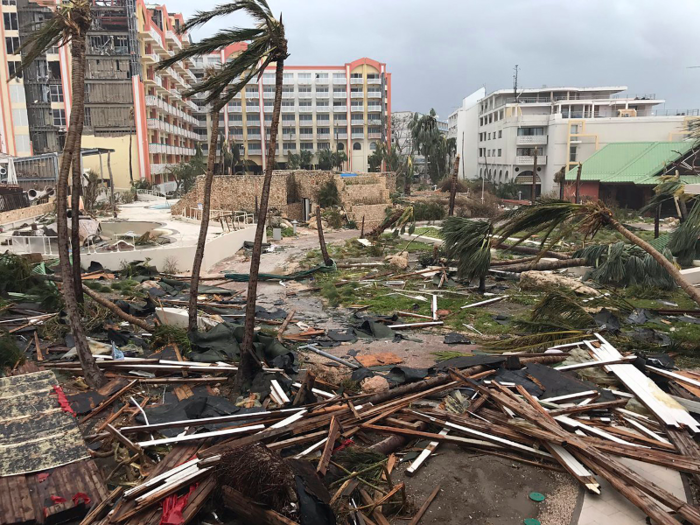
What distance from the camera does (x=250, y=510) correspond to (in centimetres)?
557

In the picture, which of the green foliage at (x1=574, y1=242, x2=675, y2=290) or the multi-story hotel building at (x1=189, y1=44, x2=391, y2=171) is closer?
the green foliage at (x1=574, y1=242, x2=675, y2=290)

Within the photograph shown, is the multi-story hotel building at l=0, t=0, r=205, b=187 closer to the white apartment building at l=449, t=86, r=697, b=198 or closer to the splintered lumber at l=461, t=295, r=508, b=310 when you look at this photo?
the white apartment building at l=449, t=86, r=697, b=198

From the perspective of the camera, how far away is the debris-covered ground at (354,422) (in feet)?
19.6

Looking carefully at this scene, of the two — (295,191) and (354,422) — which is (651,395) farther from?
(295,191)

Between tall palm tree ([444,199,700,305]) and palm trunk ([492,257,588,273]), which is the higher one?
tall palm tree ([444,199,700,305])

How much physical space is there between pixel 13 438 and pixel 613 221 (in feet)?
29.6

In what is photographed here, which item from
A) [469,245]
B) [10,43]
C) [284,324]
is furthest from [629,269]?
[10,43]

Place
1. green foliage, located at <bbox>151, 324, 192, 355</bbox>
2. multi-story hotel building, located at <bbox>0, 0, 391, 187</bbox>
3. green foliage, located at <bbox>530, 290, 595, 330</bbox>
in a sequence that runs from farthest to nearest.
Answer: multi-story hotel building, located at <bbox>0, 0, 391, 187</bbox> → green foliage, located at <bbox>530, 290, 595, 330</bbox> → green foliage, located at <bbox>151, 324, 192, 355</bbox>

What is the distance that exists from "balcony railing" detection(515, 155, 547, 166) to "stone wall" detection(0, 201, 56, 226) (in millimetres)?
44015

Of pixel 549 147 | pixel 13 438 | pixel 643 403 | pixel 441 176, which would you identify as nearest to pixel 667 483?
pixel 643 403

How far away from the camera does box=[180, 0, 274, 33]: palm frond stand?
897 cm

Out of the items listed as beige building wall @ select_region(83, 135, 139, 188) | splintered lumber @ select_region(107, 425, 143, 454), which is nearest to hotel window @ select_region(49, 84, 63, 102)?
beige building wall @ select_region(83, 135, 139, 188)

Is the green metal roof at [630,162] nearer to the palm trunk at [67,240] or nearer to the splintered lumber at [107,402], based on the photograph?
the palm trunk at [67,240]

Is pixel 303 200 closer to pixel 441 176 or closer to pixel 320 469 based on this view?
pixel 441 176
